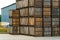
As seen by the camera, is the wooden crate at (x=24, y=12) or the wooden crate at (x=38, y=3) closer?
the wooden crate at (x=38, y=3)

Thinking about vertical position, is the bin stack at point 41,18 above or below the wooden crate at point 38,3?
below

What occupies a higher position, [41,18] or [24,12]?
[24,12]

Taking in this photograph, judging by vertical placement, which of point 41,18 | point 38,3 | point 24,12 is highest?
point 38,3

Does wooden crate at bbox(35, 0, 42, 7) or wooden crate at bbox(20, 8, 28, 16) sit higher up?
wooden crate at bbox(35, 0, 42, 7)

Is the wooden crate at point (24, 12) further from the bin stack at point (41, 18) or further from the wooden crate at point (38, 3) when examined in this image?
the wooden crate at point (38, 3)

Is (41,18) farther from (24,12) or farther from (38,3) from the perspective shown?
(24,12)

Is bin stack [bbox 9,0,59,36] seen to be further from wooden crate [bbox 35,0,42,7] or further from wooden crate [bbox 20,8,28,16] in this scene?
wooden crate [bbox 20,8,28,16]

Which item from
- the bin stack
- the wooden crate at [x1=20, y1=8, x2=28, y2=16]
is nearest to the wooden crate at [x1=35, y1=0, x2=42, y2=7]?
the bin stack

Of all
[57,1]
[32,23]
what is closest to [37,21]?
[32,23]

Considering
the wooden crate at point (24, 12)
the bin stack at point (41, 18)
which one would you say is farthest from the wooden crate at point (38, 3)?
the wooden crate at point (24, 12)

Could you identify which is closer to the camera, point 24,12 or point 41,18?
point 41,18

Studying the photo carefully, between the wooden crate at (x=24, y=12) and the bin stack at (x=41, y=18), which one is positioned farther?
the wooden crate at (x=24, y=12)

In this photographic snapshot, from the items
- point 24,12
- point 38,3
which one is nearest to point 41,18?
point 38,3

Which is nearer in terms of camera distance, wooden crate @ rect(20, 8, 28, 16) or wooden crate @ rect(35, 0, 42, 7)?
wooden crate @ rect(35, 0, 42, 7)
